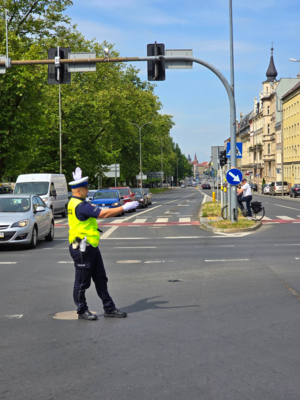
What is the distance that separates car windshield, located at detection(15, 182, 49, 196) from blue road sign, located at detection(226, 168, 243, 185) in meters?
11.5

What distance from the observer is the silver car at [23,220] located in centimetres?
1461

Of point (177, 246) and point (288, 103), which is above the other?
point (288, 103)

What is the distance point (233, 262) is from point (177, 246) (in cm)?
353

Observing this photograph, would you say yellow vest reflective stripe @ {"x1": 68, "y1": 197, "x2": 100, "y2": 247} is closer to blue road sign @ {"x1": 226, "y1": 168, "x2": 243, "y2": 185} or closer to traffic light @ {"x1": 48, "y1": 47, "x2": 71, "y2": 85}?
traffic light @ {"x1": 48, "y1": 47, "x2": 71, "y2": 85}

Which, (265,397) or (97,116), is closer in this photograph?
(265,397)

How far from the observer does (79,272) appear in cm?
671

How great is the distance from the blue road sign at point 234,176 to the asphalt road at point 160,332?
766 cm

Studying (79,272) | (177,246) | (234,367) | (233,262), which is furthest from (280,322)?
(177,246)

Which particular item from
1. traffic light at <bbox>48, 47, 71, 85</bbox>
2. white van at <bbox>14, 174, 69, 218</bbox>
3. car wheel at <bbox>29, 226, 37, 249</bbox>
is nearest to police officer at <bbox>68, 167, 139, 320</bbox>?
car wheel at <bbox>29, 226, 37, 249</bbox>

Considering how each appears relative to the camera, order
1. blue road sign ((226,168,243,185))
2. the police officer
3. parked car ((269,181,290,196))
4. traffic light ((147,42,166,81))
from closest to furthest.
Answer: the police officer
traffic light ((147,42,166,81))
blue road sign ((226,168,243,185))
parked car ((269,181,290,196))

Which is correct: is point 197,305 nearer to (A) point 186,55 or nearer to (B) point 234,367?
(B) point 234,367

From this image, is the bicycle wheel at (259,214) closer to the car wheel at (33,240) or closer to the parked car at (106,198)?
the parked car at (106,198)

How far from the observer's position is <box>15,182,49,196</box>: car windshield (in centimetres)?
2817

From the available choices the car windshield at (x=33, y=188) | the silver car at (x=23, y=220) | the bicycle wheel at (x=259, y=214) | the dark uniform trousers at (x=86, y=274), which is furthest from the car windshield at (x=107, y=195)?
the dark uniform trousers at (x=86, y=274)
